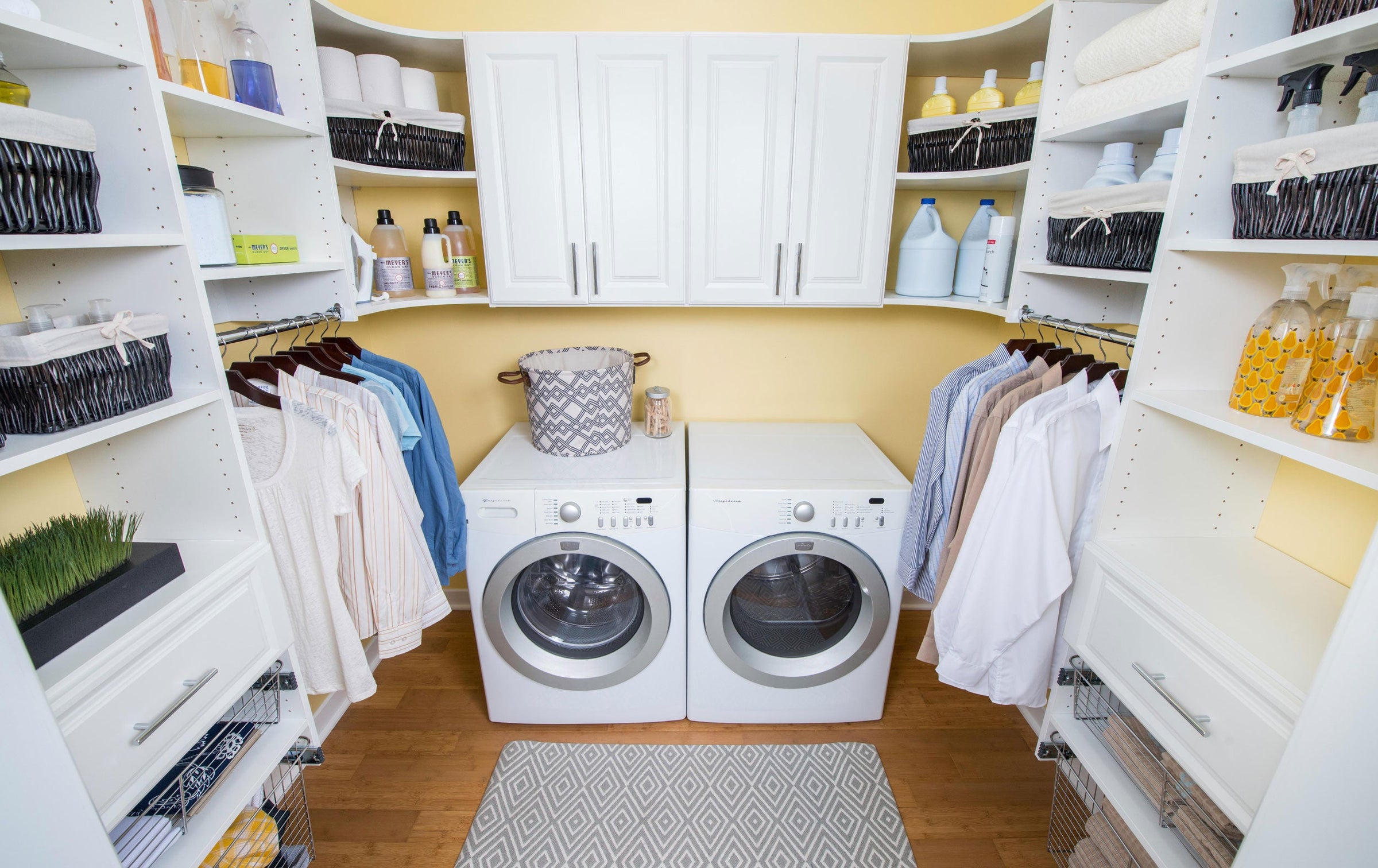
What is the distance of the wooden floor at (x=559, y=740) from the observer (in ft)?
5.32

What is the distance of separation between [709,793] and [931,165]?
2.02 metres

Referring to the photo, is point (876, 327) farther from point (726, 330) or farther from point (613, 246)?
point (613, 246)

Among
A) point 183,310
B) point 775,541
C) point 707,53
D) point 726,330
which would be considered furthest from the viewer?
point 726,330

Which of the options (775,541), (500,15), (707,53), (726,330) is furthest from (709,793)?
(500,15)

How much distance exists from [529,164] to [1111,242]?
1.51 meters

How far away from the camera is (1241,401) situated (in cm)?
108

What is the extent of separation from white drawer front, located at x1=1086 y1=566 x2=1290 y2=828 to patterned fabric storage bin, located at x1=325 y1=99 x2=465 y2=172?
2058 millimetres

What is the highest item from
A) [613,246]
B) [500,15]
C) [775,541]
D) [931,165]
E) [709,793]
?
[500,15]

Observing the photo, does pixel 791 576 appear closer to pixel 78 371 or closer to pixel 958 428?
pixel 958 428

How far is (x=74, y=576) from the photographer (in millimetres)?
944

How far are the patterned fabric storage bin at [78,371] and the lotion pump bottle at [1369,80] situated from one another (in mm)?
1932

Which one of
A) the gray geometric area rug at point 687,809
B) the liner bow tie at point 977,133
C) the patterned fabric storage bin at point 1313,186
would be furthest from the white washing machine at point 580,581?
the patterned fabric storage bin at point 1313,186

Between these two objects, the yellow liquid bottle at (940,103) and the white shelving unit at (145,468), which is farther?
the yellow liquid bottle at (940,103)

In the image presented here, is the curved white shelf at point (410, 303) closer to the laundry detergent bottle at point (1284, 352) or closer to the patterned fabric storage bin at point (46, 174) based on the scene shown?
the patterned fabric storage bin at point (46, 174)
